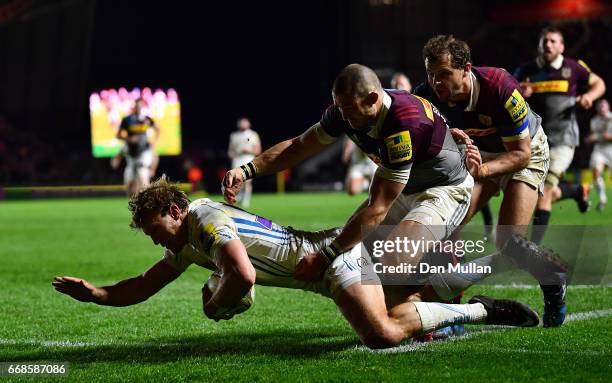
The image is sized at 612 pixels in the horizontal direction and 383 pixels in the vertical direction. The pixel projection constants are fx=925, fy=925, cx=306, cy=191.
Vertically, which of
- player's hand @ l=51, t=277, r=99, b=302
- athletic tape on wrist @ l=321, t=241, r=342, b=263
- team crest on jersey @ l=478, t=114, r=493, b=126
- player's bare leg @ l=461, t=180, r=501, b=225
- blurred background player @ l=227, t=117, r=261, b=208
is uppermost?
team crest on jersey @ l=478, t=114, r=493, b=126

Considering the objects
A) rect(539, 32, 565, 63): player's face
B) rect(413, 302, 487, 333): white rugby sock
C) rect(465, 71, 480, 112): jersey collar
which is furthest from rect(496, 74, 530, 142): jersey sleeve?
rect(539, 32, 565, 63): player's face

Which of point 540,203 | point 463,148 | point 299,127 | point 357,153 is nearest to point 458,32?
point 299,127

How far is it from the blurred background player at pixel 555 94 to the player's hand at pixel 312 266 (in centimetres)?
418

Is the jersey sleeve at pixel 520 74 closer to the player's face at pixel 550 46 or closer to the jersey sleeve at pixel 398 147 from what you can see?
the player's face at pixel 550 46

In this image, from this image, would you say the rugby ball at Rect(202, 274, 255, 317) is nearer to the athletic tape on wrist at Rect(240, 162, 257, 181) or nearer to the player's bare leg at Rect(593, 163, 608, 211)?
the athletic tape on wrist at Rect(240, 162, 257, 181)

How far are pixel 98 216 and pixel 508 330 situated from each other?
14784 millimetres

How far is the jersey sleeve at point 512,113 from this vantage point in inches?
225

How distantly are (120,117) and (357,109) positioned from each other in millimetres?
28668

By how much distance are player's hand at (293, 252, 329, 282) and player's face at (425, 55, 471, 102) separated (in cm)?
154

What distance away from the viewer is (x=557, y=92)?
28.9 ft

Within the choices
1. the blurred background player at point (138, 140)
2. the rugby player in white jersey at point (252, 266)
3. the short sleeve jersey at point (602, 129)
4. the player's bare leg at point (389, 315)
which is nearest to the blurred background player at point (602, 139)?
the short sleeve jersey at point (602, 129)

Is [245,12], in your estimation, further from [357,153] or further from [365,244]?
[365,244]

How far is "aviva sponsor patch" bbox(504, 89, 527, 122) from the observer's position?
570 centimetres

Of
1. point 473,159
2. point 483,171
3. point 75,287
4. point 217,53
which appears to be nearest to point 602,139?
point 483,171
